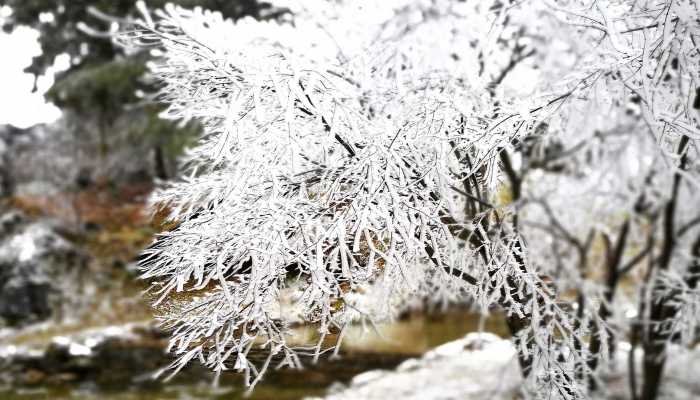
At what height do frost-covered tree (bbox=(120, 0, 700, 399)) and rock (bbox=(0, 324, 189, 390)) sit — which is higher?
frost-covered tree (bbox=(120, 0, 700, 399))

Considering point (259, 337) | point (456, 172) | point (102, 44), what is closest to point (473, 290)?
point (456, 172)

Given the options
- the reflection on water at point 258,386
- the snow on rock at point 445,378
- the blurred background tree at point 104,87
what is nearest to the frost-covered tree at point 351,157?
the blurred background tree at point 104,87

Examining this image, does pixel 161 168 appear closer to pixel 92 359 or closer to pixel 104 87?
pixel 104 87

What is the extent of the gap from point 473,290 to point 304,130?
2.56ft

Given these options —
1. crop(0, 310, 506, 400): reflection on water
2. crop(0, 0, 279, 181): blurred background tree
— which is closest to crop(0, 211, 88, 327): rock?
crop(0, 0, 279, 181): blurred background tree

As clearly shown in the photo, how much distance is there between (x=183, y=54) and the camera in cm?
158

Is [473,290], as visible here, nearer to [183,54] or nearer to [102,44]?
[183,54]

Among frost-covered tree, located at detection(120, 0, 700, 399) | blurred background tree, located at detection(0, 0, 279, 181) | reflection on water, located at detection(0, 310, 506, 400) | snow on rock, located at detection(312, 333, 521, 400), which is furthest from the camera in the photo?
blurred background tree, located at detection(0, 0, 279, 181)

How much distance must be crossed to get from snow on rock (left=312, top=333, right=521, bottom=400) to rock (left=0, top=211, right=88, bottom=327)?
5476 mm

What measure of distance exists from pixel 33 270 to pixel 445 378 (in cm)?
692

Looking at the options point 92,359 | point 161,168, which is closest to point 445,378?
point 92,359

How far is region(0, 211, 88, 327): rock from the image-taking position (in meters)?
8.91

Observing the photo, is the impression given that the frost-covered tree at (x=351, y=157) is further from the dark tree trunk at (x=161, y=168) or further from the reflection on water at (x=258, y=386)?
the dark tree trunk at (x=161, y=168)

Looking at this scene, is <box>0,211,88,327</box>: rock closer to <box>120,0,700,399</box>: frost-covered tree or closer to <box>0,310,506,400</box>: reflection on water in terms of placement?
<box>0,310,506,400</box>: reflection on water
